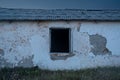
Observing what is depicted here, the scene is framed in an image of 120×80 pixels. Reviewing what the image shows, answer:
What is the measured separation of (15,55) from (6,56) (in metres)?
0.45

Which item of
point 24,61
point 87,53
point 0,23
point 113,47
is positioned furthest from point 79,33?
point 0,23

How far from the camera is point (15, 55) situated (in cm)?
1240

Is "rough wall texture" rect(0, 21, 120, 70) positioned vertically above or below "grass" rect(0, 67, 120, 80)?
above

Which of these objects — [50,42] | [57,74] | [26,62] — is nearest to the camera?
[57,74]

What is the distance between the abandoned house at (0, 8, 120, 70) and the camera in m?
12.4

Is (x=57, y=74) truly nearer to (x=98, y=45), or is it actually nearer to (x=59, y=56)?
(x=59, y=56)

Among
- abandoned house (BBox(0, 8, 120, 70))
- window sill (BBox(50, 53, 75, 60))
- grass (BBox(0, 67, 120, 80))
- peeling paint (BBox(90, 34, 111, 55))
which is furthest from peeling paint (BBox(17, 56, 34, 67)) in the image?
peeling paint (BBox(90, 34, 111, 55))

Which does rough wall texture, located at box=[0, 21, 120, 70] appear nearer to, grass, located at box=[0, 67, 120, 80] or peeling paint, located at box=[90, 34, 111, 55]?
peeling paint, located at box=[90, 34, 111, 55]

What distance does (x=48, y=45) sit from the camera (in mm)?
12500

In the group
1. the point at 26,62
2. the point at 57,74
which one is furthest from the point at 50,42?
the point at 57,74

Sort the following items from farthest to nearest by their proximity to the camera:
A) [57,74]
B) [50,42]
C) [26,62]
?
1. [50,42]
2. [26,62]
3. [57,74]

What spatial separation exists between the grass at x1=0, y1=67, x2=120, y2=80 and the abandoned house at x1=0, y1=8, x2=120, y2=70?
0.71 meters

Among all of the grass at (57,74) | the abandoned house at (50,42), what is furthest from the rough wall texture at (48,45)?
the grass at (57,74)

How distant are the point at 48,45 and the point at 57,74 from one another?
207 cm
